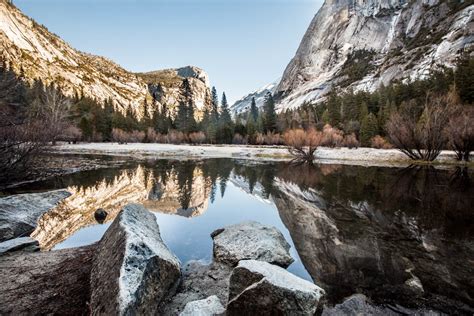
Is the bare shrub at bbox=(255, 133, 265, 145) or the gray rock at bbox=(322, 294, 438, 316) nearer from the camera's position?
the gray rock at bbox=(322, 294, 438, 316)

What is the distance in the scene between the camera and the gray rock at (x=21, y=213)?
6.96 metres

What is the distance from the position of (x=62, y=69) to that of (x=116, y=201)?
129031mm

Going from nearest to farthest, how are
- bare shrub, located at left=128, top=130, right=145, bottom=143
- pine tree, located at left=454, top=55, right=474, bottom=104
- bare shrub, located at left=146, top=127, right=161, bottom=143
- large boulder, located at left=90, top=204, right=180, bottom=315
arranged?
large boulder, located at left=90, top=204, right=180, bottom=315 → pine tree, located at left=454, top=55, right=474, bottom=104 → bare shrub, located at left=128, top=130, right=145, bottom=143 → bare shrub, located at left=146, top=127, right=161, bottom=143

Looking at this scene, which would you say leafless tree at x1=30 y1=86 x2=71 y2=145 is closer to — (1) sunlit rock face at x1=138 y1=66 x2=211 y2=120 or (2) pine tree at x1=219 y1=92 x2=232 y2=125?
(2) pine tree at x1=219 y1=92 x2=232 y2=125

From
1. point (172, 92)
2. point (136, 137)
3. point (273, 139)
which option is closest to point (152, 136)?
point (136, 137)

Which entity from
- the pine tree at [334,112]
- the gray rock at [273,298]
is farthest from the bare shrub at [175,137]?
the gray rock at [273,298]

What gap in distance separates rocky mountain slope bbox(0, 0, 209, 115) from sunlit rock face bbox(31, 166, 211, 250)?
67.3 m

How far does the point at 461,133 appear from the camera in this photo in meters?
24.9

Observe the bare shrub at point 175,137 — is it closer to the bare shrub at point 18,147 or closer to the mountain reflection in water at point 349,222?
the mountain reflection in water at point 349,222

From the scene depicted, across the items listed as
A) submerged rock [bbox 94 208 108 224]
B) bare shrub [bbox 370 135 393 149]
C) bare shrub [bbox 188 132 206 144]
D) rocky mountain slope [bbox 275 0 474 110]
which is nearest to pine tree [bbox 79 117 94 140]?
bare shrub [bbox 188 132 206 144]

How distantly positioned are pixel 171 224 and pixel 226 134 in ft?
203

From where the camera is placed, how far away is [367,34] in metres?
144

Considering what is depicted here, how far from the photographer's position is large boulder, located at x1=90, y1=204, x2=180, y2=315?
10.6 feet

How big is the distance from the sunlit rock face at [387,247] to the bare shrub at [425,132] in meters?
17.3
